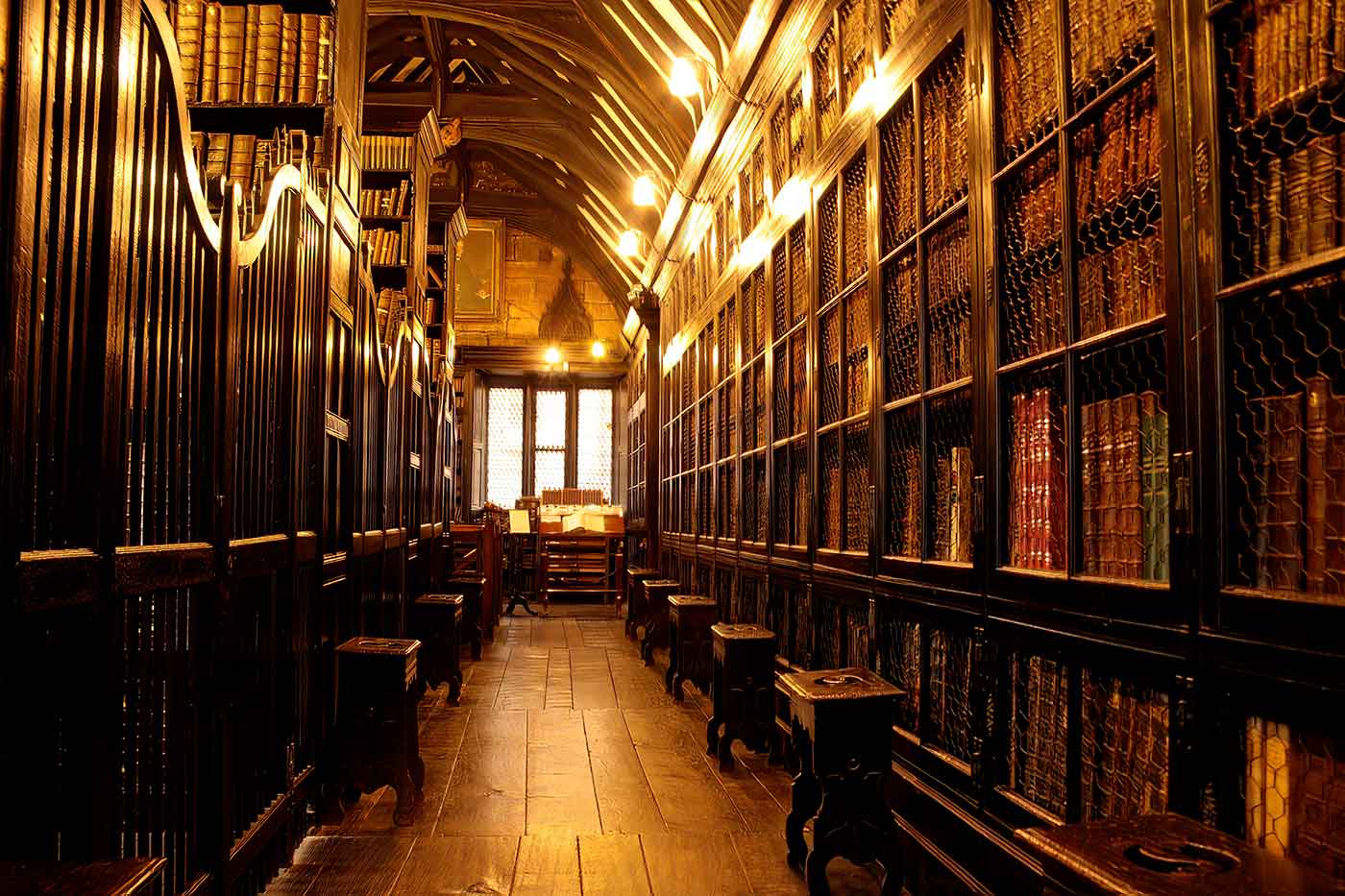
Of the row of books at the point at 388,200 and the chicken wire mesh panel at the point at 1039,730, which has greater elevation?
the row of books at the point at 388,200

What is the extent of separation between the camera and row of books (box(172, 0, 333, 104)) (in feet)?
12.3

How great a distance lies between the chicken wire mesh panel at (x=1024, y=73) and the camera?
2244 millimetres

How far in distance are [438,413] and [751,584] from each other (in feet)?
12.1

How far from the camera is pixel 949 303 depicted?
2.78 metres

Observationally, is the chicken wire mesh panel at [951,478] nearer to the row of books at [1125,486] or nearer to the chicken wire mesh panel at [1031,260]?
the chicken wire mesh panel at [1031,260]

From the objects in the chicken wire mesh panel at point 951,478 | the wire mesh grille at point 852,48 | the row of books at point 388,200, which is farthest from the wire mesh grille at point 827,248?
the row of books at point 388,200

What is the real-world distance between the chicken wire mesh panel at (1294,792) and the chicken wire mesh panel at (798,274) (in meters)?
2.89

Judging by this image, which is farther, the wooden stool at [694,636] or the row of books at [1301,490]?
the wooden stool at [694,636]

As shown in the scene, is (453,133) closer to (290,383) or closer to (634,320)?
(634,320)

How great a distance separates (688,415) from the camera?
7.78 metres

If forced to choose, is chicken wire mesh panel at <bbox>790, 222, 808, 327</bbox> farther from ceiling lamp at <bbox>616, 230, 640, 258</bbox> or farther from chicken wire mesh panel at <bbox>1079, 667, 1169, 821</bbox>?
ceiling lamp at <bbox>616, 230, 640, 258</bbox>

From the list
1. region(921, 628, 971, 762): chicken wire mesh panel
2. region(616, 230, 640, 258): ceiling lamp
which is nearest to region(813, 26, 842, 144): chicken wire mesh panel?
region(921, 628, 971, 762): chicken wire mesh panel

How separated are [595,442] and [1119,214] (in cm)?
1266

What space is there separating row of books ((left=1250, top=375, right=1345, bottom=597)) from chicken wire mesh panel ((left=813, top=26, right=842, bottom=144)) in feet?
8.29
